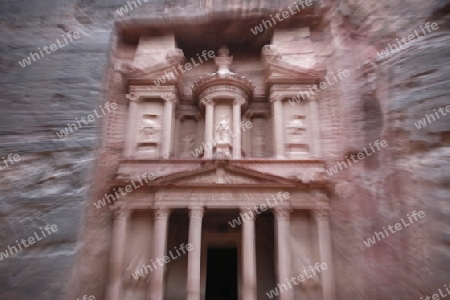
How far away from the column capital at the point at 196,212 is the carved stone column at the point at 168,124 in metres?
2.06

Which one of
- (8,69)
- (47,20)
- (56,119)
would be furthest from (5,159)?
(47,20)

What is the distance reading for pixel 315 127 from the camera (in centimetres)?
1055

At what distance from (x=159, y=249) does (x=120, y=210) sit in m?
1.63

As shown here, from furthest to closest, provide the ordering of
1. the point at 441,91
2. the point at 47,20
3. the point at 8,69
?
the point at 47,20, the point at 8,69, the point at 441,91

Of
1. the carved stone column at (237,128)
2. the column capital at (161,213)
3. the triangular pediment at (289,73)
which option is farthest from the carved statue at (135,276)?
the triangular pediment at (289,73)

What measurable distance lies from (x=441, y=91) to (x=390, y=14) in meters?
3.36

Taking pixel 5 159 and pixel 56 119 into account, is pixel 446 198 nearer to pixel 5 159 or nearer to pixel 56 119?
pixel 56 119

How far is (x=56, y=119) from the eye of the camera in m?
8.73

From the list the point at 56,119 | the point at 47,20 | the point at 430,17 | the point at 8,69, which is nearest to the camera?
the point at 430,17

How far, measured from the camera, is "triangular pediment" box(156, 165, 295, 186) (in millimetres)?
9359

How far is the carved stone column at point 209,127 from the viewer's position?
34.2ft
